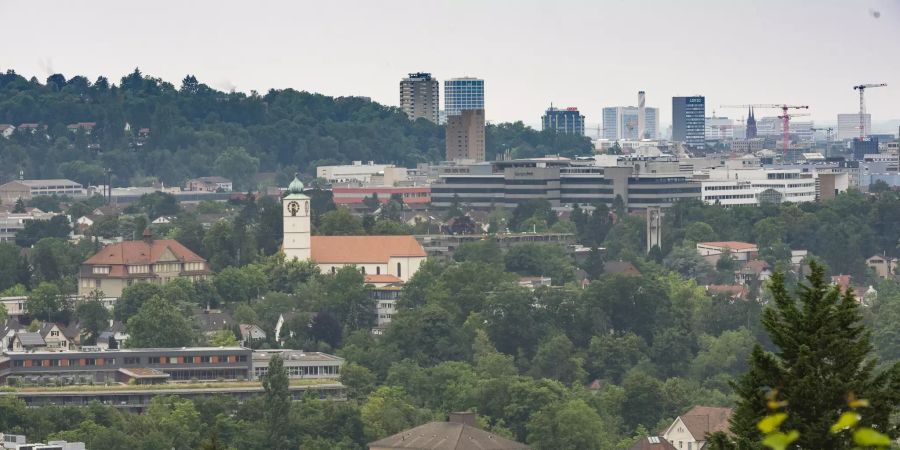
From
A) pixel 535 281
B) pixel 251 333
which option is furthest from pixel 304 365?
pixel 535 281

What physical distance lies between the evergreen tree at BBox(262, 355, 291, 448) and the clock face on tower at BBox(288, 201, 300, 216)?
117 ft

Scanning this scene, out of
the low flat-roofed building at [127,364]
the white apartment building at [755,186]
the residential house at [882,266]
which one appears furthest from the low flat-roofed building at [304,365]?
the white apartment building at [755,186]

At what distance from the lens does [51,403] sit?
7631 cm

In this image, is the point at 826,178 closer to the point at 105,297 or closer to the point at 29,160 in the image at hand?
the point at 29,160

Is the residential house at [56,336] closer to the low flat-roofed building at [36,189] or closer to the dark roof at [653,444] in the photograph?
the dark roof at [653,444]

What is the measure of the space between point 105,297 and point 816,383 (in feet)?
269

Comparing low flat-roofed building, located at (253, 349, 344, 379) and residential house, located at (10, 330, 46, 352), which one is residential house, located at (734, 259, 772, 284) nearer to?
low flat-roofed building, located at (253, 349, 344, 379)

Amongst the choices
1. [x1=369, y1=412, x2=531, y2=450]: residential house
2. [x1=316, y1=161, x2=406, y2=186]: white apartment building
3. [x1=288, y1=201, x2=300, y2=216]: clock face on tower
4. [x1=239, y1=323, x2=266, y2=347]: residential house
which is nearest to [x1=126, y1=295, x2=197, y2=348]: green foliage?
[x1=239, y1=323, x2=266, y2=347]: residential house

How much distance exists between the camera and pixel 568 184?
15800cm

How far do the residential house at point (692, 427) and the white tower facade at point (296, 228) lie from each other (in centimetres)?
4170

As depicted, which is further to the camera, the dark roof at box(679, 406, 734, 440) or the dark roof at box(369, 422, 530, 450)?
the dark roof at box(679, 406, 734, 440)

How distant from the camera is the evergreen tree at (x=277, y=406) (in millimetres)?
70500

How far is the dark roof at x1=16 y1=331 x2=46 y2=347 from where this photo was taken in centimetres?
9069

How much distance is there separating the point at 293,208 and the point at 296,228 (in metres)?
0.99
